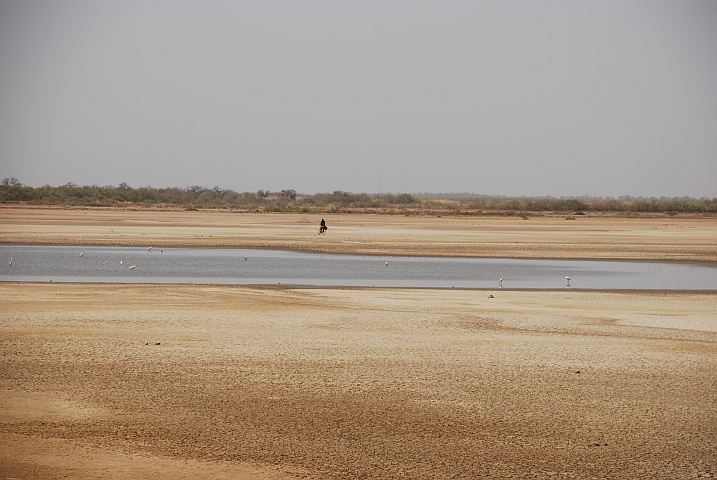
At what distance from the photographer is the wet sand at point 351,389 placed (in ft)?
25.0

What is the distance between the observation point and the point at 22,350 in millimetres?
12109

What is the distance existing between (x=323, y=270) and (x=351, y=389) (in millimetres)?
17335

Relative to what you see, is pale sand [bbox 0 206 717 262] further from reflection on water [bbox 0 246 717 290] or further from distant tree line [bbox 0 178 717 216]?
distant tree line [bbox 0 178 717 216]

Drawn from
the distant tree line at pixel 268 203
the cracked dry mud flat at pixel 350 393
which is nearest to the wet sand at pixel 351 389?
the cracked dry mud flat at pixel 350 393

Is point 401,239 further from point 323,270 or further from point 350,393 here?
point 350,393

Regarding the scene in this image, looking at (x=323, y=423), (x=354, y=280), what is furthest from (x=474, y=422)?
(x=354, y=280)

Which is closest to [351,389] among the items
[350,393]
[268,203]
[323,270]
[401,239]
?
[350,393]

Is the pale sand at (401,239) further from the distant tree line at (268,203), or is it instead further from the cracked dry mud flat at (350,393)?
the distant tree line at (268,203)

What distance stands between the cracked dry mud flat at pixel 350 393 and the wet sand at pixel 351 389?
33 mm

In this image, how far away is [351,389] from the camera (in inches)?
400

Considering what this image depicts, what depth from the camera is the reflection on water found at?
938 inches

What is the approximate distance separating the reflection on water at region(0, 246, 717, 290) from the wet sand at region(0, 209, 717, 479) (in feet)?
16.6

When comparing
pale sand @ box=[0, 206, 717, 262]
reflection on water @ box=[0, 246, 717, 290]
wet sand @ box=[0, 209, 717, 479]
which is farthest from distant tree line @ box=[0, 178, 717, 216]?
wet sand @ box=[0, 209, 717, 479]

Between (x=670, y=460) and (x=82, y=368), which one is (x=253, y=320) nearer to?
(x=82, y=368)
